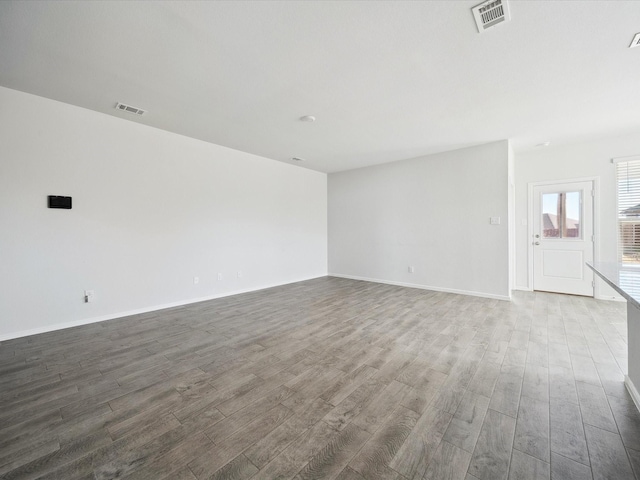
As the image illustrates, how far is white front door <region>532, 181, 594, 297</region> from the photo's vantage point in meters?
4.63

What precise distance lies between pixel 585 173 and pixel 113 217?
7674mm

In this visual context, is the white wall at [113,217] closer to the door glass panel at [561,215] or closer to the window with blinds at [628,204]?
the door glass panel at [561,215]

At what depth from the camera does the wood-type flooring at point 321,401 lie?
1357 mm

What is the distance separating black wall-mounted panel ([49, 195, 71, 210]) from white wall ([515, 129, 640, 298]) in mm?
7414

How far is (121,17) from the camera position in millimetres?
1883

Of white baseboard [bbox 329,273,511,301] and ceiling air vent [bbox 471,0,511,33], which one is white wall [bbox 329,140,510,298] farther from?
ceiling air vent [bbox 471,0,511,33]

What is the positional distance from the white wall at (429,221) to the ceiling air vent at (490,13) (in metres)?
3.08

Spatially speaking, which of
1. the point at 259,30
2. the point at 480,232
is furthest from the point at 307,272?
the point at 259,30

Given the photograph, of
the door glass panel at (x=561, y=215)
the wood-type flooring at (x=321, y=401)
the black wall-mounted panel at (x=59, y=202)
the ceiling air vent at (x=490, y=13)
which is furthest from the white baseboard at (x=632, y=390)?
the black wall-mounted panel at (x=59, y=202)

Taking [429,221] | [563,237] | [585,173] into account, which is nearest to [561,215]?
[563,237]

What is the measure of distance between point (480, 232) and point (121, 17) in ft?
17.5

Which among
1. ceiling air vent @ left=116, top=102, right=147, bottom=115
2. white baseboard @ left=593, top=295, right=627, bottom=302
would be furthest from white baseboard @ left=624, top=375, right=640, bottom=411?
ceiling air vent @ left=116, top=102, right=147, bottom=115

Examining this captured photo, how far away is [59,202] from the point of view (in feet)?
10.4

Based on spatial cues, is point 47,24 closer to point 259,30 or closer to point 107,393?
point 259,30
